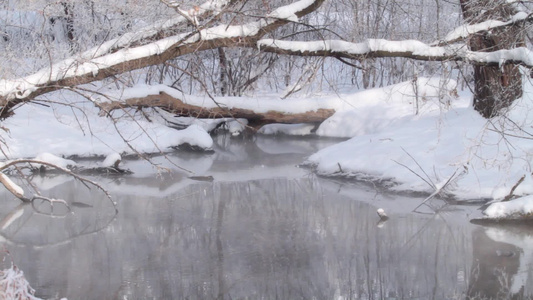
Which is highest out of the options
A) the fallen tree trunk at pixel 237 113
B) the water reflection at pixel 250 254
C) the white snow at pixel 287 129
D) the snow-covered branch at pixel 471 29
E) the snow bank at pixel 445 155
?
the snow-covered branch at pixel 471 29

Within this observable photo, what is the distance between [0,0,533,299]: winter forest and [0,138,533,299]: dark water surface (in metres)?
0.03

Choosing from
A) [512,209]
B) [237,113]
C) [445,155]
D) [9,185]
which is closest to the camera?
[9,185]

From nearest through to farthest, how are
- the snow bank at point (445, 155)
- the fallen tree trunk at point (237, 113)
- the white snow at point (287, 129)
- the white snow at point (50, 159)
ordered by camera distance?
1. the snow bank at point (445, 155)
2. the white snow at point (50, 159)
3. the fallen tree trunk at point (237, 113)
4. the white snow at point (287, 129)

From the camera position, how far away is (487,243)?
21.6ft

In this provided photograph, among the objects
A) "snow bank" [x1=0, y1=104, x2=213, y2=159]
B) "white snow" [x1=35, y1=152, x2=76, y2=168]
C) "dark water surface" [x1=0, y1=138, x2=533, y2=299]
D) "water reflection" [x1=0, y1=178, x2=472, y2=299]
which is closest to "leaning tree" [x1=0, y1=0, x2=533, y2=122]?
"dark water surface" [x1=0, y1=138, x2=533, y2=299]

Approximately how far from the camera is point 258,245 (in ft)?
21.6

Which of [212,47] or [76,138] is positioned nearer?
[212,47]

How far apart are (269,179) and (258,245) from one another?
3.80 meters

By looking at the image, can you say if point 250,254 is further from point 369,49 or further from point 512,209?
point 512,209

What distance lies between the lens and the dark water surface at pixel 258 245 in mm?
5461

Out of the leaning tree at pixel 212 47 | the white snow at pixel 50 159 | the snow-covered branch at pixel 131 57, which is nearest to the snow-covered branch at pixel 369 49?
the leaning tree at pixel 212 47

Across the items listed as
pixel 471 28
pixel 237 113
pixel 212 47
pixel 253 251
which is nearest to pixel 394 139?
pixel 237 113

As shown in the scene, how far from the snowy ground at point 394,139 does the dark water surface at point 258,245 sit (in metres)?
0.50

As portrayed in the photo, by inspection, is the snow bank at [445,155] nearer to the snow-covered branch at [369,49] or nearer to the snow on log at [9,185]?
the snow-covered branch at [369,49]
